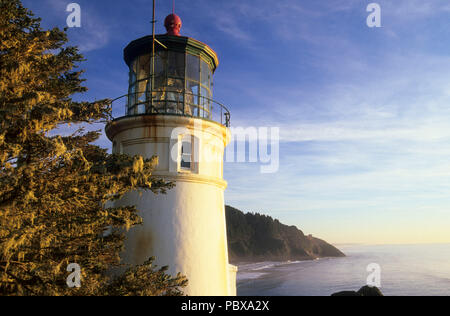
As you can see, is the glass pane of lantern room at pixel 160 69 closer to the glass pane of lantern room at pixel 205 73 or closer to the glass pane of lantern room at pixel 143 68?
the glass pane of lantern room at pixel 143 68

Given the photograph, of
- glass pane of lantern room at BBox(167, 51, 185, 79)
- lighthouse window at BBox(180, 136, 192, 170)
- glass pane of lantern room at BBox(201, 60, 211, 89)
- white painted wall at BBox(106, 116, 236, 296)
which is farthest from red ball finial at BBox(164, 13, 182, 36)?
lighthouse window at BBox(180, 136, 192, 170)

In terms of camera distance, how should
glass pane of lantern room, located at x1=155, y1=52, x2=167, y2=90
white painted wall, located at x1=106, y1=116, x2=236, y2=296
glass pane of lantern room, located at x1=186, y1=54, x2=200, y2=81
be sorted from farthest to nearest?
glass pane of lantern room, located at x1=186, y1=54, x2=200, y2=81 < glass pane of lantern room, located at x1=155, y1=52, x2=167, y2=90 < white painted wall, located at x1=106, y1=116, x2=236, y2=296

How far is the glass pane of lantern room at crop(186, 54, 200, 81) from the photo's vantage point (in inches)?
485

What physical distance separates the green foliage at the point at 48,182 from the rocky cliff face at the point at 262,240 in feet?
359

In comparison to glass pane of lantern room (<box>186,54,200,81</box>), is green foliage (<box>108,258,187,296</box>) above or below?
below

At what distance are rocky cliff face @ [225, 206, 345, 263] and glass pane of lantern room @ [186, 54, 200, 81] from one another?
107 m

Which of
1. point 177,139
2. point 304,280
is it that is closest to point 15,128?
point 177,139

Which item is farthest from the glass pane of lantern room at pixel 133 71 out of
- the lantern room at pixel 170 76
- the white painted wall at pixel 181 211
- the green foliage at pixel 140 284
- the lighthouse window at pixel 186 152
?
the green foliage at pixel 140 284

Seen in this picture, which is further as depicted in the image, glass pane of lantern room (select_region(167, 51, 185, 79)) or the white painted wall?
glass pane of lantern room (select_region(167, 51, 185, 79))

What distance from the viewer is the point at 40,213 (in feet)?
23.4

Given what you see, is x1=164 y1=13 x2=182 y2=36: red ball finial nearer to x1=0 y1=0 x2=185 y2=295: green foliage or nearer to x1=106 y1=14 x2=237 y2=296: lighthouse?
x1=106 y1=14 x2=237 y2=296: lighthouse

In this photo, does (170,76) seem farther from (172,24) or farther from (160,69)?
(172,24)
